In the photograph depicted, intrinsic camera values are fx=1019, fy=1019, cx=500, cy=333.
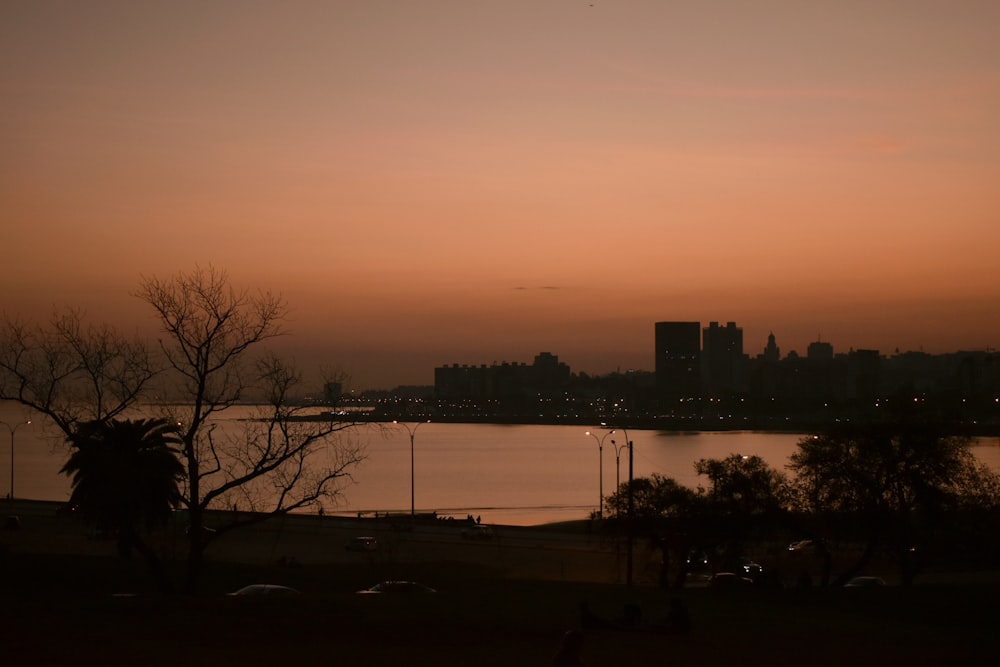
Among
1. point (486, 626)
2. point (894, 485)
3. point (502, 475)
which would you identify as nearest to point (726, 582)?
point (894, 485)

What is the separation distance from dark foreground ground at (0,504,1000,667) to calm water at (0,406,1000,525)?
3469cm

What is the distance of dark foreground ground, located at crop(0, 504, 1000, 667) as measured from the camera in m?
13.8

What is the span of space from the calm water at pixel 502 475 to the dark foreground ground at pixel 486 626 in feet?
114

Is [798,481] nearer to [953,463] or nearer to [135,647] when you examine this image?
[953,463]

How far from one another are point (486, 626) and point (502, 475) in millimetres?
113547

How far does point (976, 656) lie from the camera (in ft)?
52.0

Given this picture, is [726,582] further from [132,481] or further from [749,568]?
[132,481]

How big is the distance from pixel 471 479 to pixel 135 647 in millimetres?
110773

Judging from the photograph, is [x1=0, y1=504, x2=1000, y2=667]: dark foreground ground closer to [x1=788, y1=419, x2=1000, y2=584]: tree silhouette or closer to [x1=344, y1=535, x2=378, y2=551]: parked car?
[x1=788, y1=419, x2=1000, y2=584]: tree silhouette

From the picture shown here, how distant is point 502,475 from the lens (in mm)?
129125

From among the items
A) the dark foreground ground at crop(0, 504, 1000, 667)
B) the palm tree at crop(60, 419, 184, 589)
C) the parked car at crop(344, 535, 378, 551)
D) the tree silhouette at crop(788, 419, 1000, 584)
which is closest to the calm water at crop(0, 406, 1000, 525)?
the parked car at crop(344, 535, 378, 551)

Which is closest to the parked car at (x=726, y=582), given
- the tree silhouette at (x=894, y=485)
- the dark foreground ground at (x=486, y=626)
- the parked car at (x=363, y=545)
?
the tree silhouette at (x=894, y=485)

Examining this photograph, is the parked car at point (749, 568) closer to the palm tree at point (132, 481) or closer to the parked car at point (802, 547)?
the parked car at point (802, 547)

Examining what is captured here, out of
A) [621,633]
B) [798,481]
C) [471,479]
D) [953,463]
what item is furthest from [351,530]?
[471,479]
